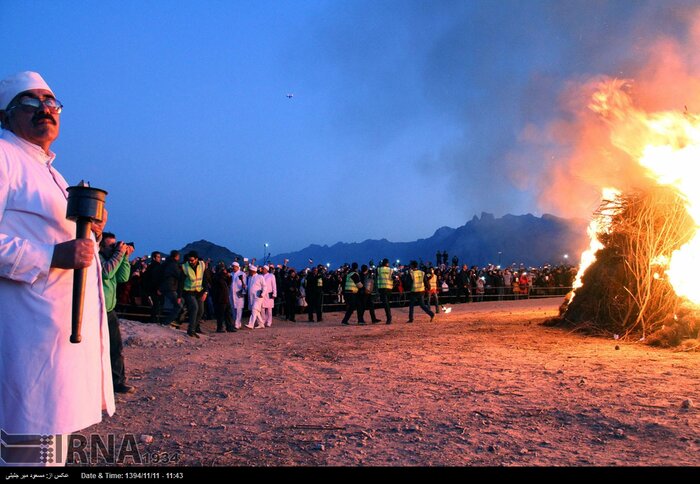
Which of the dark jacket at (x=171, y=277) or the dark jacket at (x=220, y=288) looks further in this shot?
the dark jacket at (x=220, y=288)

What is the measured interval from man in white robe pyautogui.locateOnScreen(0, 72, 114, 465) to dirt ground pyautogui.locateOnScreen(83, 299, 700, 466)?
206 cm

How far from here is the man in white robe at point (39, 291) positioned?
2465 millimetres

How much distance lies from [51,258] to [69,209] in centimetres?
27

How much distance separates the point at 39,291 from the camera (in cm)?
255

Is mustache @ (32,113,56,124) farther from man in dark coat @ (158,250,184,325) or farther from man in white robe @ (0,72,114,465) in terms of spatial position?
man in dark coat @ (158,250,184,325)

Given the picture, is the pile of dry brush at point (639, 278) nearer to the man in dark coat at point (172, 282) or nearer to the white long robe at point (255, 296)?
the white long robe at point (255, 296)

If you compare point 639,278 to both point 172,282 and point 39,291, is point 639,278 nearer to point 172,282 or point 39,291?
point 172,282

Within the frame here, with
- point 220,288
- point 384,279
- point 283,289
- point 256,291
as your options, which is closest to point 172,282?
point 220,288

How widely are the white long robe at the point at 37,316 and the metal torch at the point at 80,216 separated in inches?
4.6

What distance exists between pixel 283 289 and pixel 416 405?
14.7m

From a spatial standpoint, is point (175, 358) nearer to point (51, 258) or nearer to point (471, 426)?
point (471, 426)

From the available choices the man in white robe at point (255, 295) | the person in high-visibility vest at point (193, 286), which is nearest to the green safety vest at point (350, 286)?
the man in white robe at point (255, 295)

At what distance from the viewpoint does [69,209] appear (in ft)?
8.69

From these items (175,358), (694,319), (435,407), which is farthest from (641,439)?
(175,358)
